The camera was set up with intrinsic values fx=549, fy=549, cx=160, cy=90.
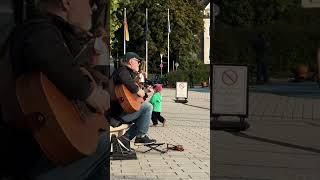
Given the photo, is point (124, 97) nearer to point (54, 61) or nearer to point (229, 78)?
point (229, 78)

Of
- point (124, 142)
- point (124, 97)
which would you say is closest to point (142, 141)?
point (124, 142)

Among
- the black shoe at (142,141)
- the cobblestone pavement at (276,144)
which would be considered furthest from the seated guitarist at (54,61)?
the black shoe at (142,141)

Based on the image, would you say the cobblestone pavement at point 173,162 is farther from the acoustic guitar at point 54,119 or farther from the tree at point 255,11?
the tree at point 255,11

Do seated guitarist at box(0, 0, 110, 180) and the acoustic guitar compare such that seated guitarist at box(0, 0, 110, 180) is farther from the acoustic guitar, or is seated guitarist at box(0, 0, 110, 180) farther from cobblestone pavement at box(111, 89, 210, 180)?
cobblestone pavement at box(111, 89, 210, 180)

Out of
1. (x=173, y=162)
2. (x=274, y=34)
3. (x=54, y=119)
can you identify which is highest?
(x=274, y=34)

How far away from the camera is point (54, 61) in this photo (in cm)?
187

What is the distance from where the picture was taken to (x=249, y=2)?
2051mm

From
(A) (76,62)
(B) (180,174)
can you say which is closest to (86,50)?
(A) (76,62)

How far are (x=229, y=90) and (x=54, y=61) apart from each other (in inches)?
25.5

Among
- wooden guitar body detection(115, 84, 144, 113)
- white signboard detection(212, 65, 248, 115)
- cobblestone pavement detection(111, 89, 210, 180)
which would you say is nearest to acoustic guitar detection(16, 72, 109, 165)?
white signboard detection(212, 65, 248, 115)

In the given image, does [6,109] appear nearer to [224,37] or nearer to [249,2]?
[224,37]

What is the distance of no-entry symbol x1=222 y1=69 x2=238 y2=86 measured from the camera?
6.64ft

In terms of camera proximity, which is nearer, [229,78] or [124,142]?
[229,78]

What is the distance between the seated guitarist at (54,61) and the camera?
1.85 m
